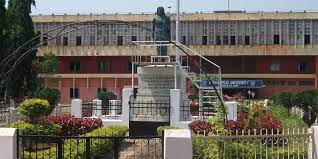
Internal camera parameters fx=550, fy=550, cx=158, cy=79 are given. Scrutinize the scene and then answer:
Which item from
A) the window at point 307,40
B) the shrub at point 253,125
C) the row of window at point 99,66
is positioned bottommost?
the shrub at point 253,125

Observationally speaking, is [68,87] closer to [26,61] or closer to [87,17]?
[87,17]

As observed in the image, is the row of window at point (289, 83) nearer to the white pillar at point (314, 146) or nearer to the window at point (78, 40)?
the window at point (78, 40)

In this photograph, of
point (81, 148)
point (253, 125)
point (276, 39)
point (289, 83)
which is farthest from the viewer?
point (289, 83)

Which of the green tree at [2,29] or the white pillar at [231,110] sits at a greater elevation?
the green tree at [2,29]

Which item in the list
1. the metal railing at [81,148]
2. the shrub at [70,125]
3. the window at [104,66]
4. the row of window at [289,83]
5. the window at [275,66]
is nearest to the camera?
the metal railing at [81,148]

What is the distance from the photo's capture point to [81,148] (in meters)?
12.3

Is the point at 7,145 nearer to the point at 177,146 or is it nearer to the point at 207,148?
the point at 177,146

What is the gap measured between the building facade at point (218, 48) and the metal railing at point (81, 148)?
35195mm

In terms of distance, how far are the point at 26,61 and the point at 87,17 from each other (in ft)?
50.3

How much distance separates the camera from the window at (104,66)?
53.3m

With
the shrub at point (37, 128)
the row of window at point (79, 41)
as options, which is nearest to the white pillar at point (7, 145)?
the shrub at point (37, 128)

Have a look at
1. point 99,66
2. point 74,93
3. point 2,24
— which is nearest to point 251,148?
point 2,24

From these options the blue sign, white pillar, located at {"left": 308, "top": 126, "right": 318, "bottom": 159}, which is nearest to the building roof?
the blue sign

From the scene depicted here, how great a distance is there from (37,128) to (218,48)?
3646 centimetres
